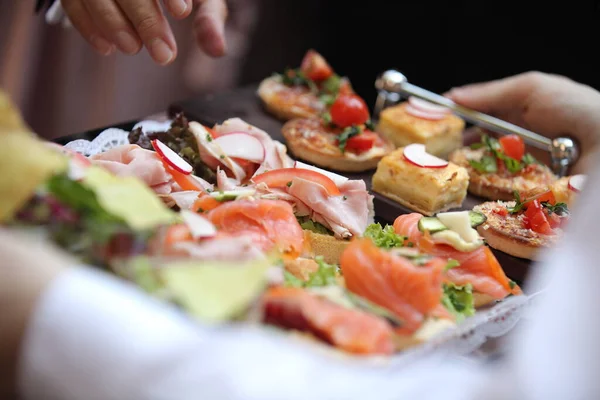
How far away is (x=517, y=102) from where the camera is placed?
3.85 meters

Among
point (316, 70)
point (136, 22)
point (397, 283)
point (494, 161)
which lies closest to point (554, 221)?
point (494, 161)

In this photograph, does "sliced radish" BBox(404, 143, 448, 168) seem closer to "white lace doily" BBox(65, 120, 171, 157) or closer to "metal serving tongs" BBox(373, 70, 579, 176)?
"metal serving tongs" BBox(373, 70, 579, 176)

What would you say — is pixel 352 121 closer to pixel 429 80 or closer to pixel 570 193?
pixel 570 193

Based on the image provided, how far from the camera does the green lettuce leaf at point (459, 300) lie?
187 centimetres

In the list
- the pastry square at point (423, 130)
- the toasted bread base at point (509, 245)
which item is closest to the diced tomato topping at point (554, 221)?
the toasted bread base at point (509, 245)

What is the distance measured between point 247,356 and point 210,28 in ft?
8.54

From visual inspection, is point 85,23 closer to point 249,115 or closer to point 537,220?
point 249,115

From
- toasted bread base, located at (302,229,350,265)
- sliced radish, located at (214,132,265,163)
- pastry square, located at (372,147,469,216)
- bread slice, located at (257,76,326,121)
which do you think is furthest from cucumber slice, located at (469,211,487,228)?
bread slice, located at (257,76,326,121)

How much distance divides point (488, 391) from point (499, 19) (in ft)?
14.1

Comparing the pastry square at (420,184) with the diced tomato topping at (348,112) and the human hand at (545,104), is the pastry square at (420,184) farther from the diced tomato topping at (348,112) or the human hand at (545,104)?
the human hand at (545,104)

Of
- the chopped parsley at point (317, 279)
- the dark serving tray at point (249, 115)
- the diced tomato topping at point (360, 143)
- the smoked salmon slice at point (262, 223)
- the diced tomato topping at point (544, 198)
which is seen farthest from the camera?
the diced tomato topping at point (360, 143)

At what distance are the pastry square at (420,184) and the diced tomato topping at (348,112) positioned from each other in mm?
391

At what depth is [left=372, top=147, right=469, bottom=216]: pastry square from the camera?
3.07 meters

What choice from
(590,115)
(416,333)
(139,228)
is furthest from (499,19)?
(139,228)
